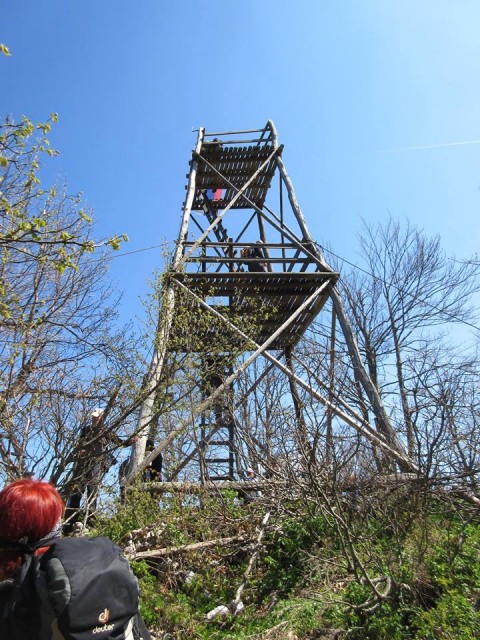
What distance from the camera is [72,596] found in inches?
50.5

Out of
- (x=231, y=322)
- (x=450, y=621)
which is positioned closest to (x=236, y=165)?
(x=231, y=322)

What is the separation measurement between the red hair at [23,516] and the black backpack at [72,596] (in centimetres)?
8

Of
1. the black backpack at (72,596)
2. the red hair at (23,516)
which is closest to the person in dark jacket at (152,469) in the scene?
the red hair at (23,516)

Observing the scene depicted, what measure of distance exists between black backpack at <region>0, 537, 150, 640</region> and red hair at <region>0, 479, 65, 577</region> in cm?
→ 8

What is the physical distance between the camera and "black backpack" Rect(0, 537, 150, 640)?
1.28 metres

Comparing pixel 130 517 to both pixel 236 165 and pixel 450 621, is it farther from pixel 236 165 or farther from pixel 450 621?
pixel 236 165

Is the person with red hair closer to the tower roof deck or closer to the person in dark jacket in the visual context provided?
the person in dark jacket

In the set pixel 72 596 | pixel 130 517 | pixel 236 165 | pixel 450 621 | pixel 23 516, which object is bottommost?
pixel 450 621

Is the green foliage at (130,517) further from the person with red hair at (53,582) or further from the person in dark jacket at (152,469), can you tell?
the person with red hair at (53,582)

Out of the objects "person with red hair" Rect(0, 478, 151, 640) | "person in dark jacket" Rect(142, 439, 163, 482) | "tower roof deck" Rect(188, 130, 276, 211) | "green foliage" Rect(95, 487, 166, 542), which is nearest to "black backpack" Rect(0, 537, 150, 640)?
"person with red hair" Rect(0, 478, 151, 640)

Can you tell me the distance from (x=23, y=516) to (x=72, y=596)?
36cm

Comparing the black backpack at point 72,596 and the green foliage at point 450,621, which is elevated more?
the black backpack at point 72,596

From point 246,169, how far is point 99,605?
878cm

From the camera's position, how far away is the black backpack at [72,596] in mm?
1281
